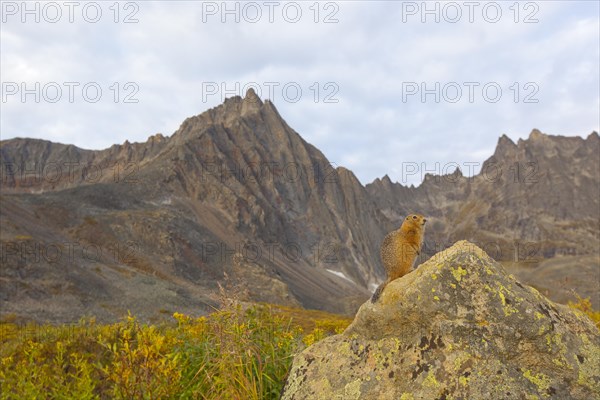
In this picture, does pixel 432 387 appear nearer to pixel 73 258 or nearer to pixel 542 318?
pixel 542 318

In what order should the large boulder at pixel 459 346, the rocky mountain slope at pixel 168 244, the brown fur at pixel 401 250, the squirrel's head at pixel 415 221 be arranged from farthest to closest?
the rocky mountain slope at pixel 168 244, the squirrel's head at pixel 415 221, the brown fur at pixel 401 250, the large boulder at pixel 459 346

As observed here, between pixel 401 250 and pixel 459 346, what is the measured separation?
2.77 metres

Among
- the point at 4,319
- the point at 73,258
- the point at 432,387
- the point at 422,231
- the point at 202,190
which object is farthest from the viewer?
the point at 202,190

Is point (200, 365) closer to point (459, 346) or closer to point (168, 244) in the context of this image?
point (459, 346)

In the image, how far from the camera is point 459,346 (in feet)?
17.7

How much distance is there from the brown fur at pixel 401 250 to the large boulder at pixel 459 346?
4.87ft

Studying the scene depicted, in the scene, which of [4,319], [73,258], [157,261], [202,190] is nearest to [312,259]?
[202,190]

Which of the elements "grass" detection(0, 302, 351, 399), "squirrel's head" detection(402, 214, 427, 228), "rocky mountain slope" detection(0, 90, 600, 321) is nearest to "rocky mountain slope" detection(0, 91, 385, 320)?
"rocky mountain slope" detection(0, 90, 600, 321)

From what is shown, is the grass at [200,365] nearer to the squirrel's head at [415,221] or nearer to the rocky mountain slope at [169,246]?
the rocky mountain slope at [169,246]

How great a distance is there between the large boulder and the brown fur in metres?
1.49

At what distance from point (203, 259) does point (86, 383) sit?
116m

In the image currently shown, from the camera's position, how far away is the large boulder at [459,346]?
16.9 ft

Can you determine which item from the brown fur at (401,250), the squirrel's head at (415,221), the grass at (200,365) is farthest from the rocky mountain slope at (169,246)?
the squirrel's head at (415,221)

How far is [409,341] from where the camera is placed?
5.72 m
